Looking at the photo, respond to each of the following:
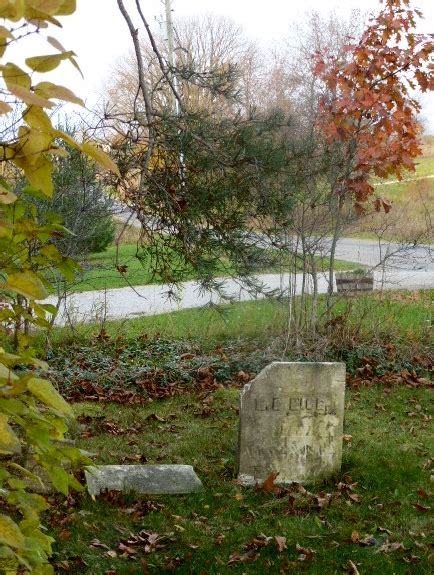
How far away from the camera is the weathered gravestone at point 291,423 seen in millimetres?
6082

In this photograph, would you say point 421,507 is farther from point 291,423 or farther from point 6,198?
point 6,198

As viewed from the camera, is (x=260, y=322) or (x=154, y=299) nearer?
(x=260, y=322)

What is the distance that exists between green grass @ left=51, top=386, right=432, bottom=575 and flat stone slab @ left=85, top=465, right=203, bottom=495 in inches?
3.1

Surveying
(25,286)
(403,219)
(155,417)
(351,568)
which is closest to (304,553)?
(351,568)

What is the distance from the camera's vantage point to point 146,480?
5785 millimetres

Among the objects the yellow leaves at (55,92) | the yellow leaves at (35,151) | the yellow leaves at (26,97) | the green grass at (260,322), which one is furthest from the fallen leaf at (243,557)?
the green grass at (260,322)

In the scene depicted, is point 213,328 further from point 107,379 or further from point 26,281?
point 26,281

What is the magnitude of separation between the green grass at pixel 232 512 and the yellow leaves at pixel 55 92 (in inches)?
146

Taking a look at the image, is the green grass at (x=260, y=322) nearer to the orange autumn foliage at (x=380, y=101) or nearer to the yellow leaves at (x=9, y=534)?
the orange autumn foliage at (x=380, y=101)

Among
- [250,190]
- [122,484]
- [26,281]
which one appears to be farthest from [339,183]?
[26,281]

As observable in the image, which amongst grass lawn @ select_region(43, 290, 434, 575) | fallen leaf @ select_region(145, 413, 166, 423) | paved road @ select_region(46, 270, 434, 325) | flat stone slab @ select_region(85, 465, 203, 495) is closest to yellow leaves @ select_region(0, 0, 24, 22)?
grass lawn @ select_region(43, 290, 434, 575)

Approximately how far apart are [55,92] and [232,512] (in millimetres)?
4526

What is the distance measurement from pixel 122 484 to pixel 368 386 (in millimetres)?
4135

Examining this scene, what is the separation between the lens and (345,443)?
6.92 m
